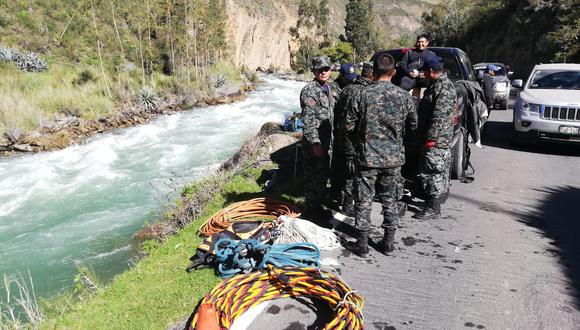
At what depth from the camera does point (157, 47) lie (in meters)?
26.8

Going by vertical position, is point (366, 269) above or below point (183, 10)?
below

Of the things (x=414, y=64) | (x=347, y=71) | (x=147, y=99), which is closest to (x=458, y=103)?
(x=414, y=64)

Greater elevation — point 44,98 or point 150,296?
point 44,98

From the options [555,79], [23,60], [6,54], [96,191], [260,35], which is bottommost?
[96,191]

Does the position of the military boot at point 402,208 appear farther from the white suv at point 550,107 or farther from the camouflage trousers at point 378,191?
the white suv at point 550,107

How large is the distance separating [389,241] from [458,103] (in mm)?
2876

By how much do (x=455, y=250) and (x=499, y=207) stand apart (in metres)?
1.69

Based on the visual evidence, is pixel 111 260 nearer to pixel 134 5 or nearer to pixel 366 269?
pixel 366 269

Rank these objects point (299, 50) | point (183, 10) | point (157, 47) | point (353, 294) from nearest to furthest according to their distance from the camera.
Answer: point (353, 294), point (183, 10), point (157, 47), point (299, 50)

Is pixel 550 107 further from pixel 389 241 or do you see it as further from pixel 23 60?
pixel 23 60

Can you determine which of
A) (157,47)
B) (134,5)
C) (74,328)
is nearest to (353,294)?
(74,328)

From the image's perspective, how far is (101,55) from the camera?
2355cm

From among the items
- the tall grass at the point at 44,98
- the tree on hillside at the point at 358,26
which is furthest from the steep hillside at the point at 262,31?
the tall grass at the point at 44,98

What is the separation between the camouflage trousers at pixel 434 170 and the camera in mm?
5168
